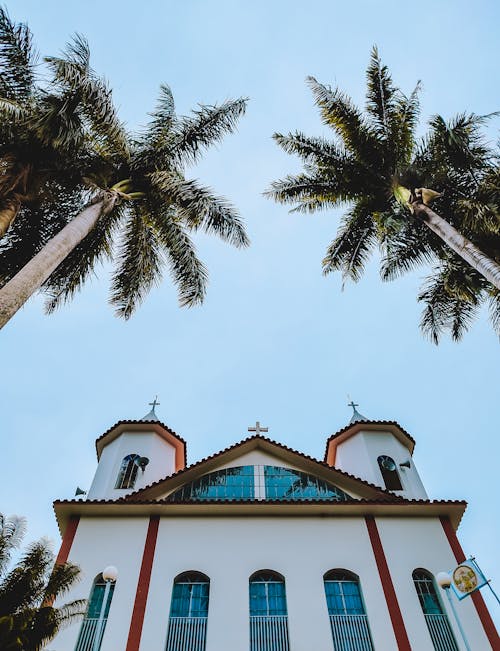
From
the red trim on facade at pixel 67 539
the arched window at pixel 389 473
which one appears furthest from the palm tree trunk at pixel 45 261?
the arched window at pixel 389 473

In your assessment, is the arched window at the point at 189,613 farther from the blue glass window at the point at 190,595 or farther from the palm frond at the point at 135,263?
the palm frond at the point at 135,263

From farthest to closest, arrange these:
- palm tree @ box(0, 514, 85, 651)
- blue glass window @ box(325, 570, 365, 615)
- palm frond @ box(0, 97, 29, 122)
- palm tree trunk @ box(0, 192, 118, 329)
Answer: blue glass window @ box(325, 570, 365, 615)
palm frond @ box(0, 97, 29, 122)
palm tree @ box(0, 514, 85, 651)
palm tree trunk @ box(0, 192, 118, 329)

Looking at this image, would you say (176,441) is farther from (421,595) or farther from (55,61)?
(55,61)

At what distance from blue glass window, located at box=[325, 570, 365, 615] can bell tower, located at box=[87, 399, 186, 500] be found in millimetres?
7627

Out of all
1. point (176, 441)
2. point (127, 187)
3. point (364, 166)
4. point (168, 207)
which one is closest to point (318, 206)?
point (364, 166)

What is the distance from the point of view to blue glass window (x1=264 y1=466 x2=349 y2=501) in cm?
1623

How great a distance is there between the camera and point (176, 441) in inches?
816

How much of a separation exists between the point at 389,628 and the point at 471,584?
8.41 feet

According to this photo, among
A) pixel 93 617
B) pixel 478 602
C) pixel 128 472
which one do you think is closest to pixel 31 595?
pixel 93 617

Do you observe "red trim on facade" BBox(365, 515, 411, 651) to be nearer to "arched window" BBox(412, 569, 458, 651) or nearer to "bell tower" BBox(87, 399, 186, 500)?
"arched window" BBox(412, 569, 458, 651)

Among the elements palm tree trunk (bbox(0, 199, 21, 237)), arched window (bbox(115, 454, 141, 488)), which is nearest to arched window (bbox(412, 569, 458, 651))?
arched window (bbox(115, 454, 141, 488))

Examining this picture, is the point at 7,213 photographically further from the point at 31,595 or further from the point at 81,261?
the point at 31,595

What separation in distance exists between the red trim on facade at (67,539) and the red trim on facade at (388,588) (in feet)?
27.9

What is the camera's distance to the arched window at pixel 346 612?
39.4 ft
